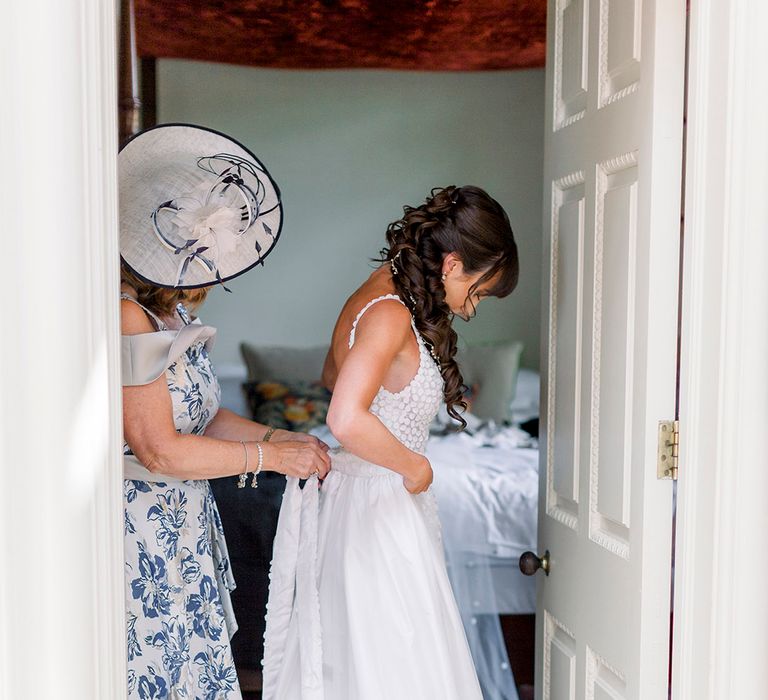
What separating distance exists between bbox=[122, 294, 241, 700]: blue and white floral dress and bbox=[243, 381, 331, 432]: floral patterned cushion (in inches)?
111

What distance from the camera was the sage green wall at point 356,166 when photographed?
19.2ft

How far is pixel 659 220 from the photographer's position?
156cm

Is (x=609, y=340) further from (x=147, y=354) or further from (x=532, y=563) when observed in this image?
(x=147, y=354)

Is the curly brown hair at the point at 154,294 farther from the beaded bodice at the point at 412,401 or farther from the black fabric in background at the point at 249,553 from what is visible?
the black fabric in background at the point at 249,553

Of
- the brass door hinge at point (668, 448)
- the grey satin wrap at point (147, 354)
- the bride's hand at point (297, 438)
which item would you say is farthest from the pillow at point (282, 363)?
the brass door hinge at point (668, 448)

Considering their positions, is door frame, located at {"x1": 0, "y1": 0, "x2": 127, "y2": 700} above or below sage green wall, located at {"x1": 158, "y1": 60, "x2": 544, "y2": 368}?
below

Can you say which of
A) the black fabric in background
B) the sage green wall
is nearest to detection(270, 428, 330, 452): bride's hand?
the black fabric in background

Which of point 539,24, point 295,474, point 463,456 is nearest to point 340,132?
point 539,24

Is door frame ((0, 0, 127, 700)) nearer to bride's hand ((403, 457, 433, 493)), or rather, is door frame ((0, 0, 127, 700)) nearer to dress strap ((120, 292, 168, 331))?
dress strap ((120, 292, 168, 331))

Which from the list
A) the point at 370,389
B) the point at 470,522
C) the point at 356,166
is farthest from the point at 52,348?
the point at 356,166

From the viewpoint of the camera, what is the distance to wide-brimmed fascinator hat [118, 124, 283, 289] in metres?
1.78

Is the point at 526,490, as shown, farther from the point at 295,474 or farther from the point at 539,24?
the point at 539,24

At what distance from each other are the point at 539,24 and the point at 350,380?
11.6ft

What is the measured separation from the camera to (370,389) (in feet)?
6.26
